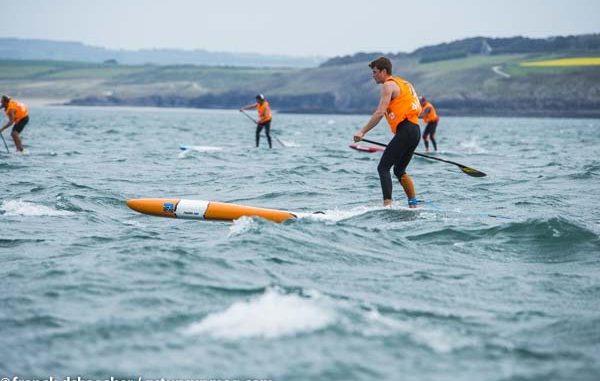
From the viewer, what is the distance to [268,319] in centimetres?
540

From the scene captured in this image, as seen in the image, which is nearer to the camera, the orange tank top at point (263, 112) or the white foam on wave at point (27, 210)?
the white foam on wave at point (27, 210)

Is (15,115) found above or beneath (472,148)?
above

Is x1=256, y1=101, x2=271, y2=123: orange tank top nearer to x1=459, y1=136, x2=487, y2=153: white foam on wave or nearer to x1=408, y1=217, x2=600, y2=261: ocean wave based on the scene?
x1=459, y1=136, x2=487, y2=153: white foam on wave

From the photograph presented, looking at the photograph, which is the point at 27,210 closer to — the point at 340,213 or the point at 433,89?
the point at 340,213

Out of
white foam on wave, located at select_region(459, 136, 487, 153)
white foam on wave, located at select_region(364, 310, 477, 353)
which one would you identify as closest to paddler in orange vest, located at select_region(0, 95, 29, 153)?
white foam on wave, located at select_region(459, 136, 487, 153)

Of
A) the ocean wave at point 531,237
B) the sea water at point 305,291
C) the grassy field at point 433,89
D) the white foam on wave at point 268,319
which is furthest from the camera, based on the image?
the grassy field at point 433,89

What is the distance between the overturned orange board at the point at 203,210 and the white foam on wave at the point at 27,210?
1218mm

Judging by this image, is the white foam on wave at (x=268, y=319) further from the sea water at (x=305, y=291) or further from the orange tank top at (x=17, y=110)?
the orange tank top at (x=17, y=110)

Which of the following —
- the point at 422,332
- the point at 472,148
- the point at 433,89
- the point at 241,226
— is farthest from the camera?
the point at 433,89

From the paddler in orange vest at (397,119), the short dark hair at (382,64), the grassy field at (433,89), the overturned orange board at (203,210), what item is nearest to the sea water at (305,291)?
the overturned orange board at (203,210)

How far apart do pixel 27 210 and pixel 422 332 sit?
772 centimetres

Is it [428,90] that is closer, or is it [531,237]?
[531,237]

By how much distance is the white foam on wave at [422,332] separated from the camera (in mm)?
5013

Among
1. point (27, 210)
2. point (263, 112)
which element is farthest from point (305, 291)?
point (263, 112)
